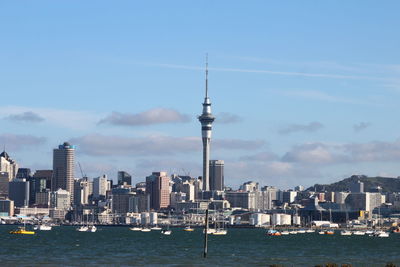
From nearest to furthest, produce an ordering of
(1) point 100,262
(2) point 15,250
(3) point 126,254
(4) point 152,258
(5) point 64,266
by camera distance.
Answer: (5) point 64,266
(1) point 100,262
(4) point 152,258
(3) point 126,254
(2) point 15,250

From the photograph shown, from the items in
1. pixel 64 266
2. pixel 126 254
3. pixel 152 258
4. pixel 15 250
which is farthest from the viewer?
pixel 15 250

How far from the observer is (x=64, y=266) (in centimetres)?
13638

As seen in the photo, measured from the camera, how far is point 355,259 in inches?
6457

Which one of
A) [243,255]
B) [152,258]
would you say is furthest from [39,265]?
[243,255]

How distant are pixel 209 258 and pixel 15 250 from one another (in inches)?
1822

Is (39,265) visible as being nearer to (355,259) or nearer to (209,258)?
(209,258)

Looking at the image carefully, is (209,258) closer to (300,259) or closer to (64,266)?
(300,259)

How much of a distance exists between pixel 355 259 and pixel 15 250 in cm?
6656

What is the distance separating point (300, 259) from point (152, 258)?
979 inches

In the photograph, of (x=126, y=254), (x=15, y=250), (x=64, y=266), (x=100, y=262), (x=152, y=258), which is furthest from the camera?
(x=15, y=250)

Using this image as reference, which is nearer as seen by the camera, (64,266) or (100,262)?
(64,266)

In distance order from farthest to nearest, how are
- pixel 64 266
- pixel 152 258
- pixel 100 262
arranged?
1. pixel 152 258
2. pixel 100 262
3. pixel 64 266

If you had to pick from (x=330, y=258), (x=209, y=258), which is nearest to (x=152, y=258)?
(x=209, y=258)

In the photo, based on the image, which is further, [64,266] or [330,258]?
[330,258]
